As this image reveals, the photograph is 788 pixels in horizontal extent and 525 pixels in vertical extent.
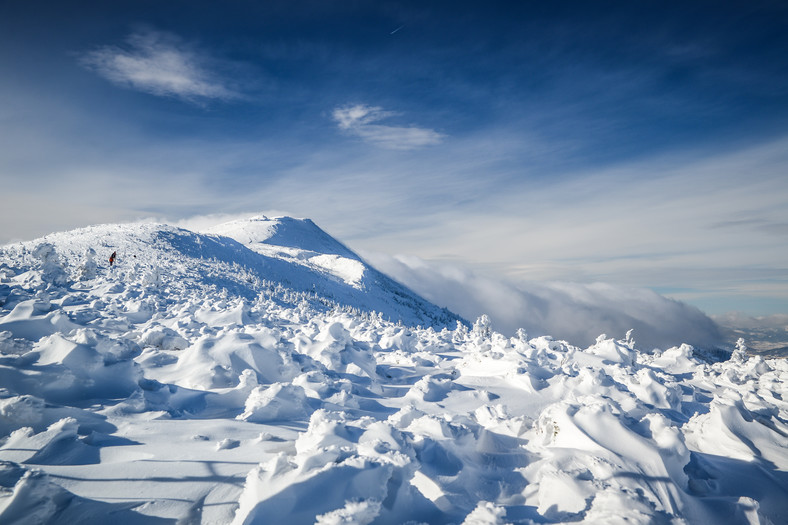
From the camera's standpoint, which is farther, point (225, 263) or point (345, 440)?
point (225, 263)

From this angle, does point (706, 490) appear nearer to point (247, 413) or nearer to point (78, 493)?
point (247, 413)

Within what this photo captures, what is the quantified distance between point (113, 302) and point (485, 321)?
36.7m

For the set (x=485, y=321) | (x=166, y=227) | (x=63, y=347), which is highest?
(x=166, y=227)

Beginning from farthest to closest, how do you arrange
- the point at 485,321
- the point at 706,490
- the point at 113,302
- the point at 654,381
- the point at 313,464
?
the point at 485,321
the point at 113,302
the point at 654,381
the point at 706,490
the point at 313,464

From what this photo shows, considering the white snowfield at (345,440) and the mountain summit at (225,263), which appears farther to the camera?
the mountain summit at (225,263)

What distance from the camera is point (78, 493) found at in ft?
15.5

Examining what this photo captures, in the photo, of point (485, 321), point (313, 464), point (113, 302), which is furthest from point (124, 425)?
point (485, 321)

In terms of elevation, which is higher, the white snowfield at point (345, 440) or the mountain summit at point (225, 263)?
the mountain summit at point (225, 263)

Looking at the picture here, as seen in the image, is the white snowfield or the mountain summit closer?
the white snowfield

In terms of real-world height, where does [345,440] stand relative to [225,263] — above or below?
below

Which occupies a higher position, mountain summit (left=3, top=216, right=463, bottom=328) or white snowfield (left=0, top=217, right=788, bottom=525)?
mountain summit (left=3, top=216, right=463, bottom=328)

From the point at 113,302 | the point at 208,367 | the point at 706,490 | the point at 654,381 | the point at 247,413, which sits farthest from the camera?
the point at 113,302

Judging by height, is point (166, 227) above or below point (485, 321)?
above

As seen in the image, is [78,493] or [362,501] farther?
[78,493]
